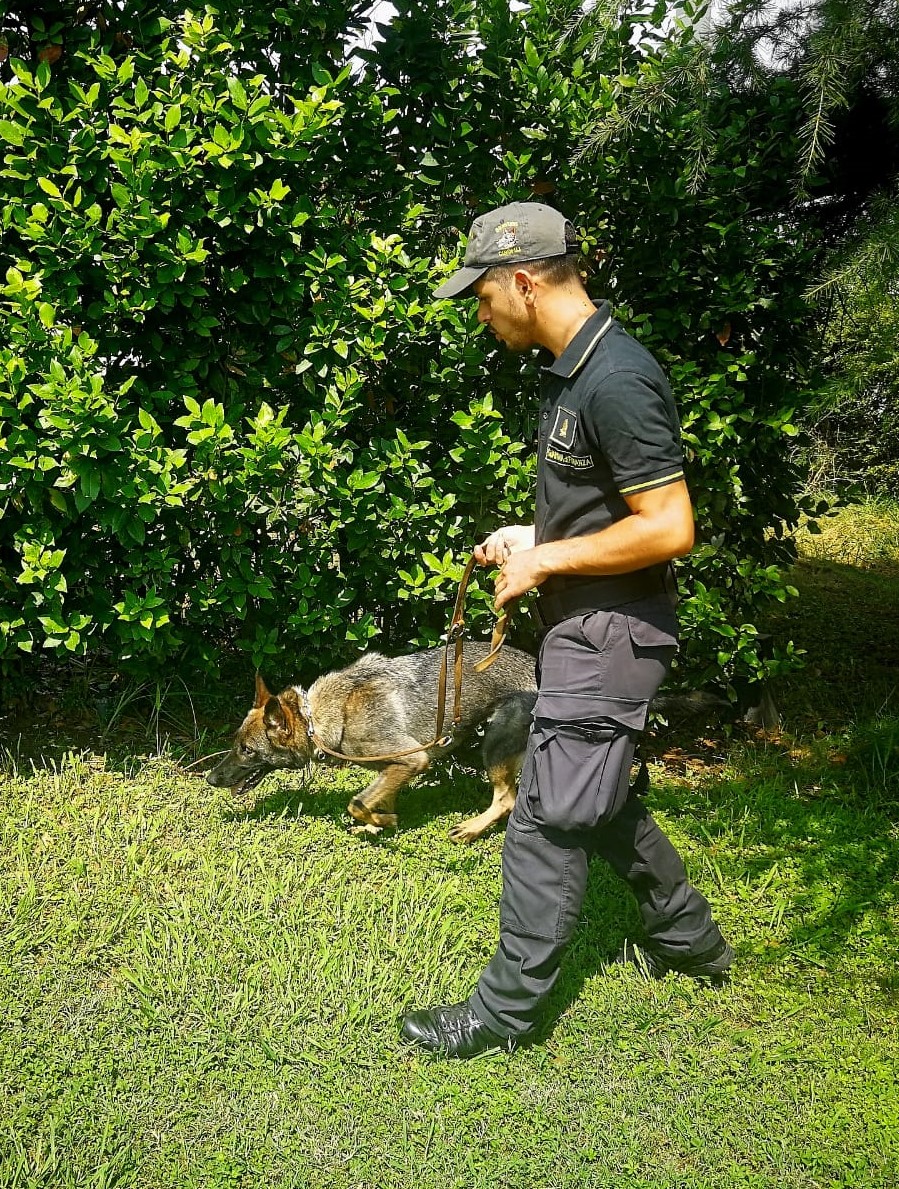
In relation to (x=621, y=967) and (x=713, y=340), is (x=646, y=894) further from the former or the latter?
(x=713, y=340)

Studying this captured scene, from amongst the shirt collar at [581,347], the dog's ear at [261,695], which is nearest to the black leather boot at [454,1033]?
the dog's ear at [261,695]

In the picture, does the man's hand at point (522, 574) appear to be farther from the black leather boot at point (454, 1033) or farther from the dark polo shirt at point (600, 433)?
the black leather boot at point (454, 1033)

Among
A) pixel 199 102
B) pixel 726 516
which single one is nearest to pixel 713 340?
pixel 726 516

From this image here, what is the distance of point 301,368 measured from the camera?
481cm

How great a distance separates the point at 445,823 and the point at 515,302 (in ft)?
9.33

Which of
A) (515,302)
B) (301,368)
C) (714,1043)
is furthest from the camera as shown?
(301,368)

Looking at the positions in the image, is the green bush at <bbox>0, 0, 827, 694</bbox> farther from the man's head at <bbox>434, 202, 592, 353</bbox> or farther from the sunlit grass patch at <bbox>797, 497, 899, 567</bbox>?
the sunlit grass patch at <bbox>797, 497, 899, 567</bbox>

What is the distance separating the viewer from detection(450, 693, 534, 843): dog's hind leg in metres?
4.87

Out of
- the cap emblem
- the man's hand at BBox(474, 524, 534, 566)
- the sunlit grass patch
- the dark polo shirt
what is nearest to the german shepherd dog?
the man's hand at BBox(474, 524, 534, 566)

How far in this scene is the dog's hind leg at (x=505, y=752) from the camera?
4.87 metres

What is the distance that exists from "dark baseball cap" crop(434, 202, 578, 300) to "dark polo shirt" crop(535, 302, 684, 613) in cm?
25

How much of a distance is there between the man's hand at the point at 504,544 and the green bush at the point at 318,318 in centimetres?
149

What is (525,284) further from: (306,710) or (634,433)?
(306,710)

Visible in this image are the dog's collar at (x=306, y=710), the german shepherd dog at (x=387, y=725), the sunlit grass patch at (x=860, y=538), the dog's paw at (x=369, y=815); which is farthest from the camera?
the sunlit grass patch at (x=860, y=538)
